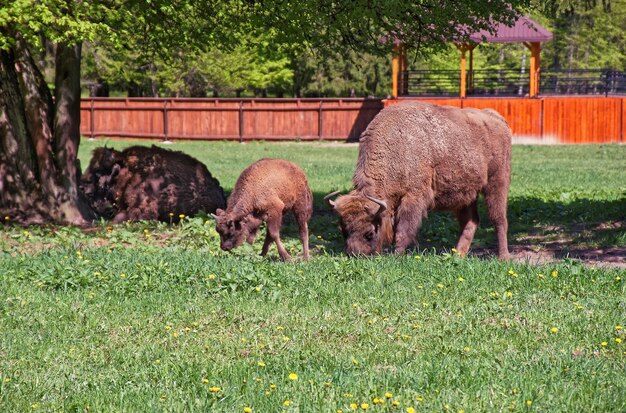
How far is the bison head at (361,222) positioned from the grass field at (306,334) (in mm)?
974

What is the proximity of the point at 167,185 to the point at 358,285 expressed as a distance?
26.5 feet

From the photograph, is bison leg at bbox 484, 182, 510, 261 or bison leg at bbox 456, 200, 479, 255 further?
bison leg at bbox 456, 200, 479, 255

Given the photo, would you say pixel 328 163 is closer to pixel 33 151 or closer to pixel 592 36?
pixel 33 151

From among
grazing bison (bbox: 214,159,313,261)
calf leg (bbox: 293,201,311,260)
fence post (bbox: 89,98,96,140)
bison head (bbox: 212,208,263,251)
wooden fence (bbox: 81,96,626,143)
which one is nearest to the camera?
bison head (bbox: 212,208,263,251)

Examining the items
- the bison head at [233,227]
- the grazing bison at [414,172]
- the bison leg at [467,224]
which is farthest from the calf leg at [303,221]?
the bison leg at [467,224]

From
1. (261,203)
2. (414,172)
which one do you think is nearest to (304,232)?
(261,203)

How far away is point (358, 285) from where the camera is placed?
899 cm

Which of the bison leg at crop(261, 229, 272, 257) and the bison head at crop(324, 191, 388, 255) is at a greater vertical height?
the bison head at crop(324, 191, 388, 255)

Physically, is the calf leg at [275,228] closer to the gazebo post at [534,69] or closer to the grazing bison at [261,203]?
the grazing bison at [261,203]

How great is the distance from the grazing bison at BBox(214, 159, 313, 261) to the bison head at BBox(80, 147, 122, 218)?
16.3 ft

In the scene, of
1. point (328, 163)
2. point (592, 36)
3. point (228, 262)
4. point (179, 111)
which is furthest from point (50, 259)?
point (592, 36)

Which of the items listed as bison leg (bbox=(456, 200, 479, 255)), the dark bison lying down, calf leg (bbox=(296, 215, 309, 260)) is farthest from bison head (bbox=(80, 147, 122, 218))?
bison leg (bbox=(456, 200, 479, 255))

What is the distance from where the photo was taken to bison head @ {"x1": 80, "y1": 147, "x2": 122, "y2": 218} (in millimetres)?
16859

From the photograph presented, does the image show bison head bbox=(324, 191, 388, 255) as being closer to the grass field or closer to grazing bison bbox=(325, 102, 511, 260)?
grazing bison bbox=(325, 102, 511, 260)
